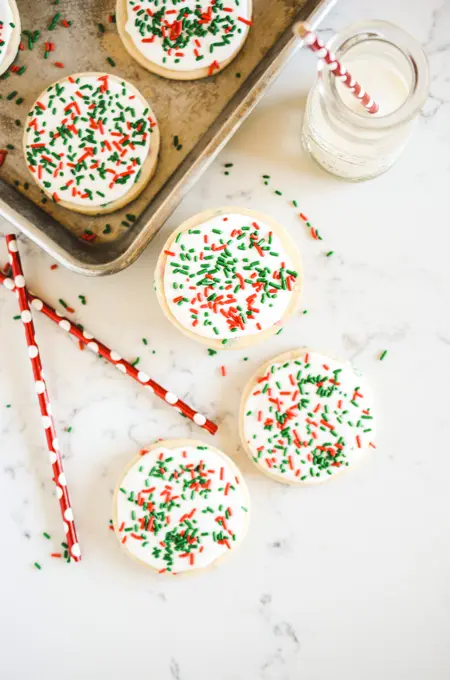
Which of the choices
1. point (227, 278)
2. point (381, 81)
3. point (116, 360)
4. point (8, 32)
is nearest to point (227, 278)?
point (227, 278)

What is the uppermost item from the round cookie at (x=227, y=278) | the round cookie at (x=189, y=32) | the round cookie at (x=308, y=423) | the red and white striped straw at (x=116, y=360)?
the round cookie at (x=189, y=32)

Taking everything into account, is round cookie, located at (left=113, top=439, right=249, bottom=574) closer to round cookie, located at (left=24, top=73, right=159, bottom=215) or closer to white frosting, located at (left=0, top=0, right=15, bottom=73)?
round cookie, located at (left=24, top=73, right=159, bottom=215)

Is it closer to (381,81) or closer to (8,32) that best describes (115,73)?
(8,32)

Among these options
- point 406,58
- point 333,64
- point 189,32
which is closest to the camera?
point 333,64

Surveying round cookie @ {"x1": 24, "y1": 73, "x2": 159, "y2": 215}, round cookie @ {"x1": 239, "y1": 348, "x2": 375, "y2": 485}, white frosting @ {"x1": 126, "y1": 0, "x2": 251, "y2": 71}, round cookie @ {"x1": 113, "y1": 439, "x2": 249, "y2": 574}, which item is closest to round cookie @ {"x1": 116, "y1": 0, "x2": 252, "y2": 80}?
white frosting @ {"x1": 126, "y1": 0, "x2": 251, "y2": 71}

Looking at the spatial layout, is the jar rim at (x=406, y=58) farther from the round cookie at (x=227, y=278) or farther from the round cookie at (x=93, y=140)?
the round cookie at (x=93, y=140)

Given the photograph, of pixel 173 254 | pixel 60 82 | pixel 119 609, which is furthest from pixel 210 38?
pixel 119 609

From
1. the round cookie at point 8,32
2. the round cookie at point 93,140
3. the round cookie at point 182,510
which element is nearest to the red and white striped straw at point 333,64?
the round cookie at point 93,140

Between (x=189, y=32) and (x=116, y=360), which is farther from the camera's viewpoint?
(x=116, y=360)
